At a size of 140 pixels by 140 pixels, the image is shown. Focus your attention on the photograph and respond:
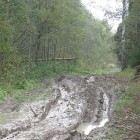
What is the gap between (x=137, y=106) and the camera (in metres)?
12.3

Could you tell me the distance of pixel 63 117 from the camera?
11930mm

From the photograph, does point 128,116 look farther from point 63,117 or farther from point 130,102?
point 63,117

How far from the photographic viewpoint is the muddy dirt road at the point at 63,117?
9.62 metres

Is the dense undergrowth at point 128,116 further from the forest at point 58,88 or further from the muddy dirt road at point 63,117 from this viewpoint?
the muddy dirt road at point 63,117

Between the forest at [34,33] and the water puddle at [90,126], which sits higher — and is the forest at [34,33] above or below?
above

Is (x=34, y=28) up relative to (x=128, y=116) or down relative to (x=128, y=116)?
up

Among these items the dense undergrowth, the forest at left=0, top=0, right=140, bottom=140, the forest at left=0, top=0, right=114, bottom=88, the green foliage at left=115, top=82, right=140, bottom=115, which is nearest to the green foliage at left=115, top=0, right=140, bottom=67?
the forest at left=0, top=0, right=140, bottom=140

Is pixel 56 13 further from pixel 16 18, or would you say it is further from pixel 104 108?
pixel 104 108

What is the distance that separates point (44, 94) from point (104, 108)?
429cm

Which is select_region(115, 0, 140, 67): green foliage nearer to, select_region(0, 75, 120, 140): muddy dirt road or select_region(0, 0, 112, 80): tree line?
select_region(0, 0, 112, 80): tree line


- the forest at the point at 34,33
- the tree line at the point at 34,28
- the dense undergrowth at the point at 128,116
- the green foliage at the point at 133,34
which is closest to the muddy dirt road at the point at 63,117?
the dense undergrowth at the point at 128,116

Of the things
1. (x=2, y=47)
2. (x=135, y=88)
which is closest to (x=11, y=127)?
(x=135, y=88)

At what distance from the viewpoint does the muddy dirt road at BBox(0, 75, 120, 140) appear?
9625 millimetres

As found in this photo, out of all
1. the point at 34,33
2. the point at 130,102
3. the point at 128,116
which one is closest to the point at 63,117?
the point at 128,116
